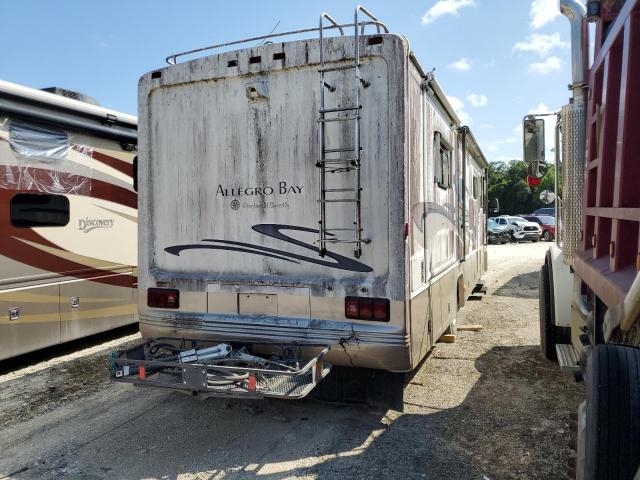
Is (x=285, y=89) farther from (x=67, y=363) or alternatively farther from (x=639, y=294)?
(x=67, y=363)

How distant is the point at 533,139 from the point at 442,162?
3.00 ft

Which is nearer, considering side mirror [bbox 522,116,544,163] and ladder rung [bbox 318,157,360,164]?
ladder rung [bbox 318,157,360,164]

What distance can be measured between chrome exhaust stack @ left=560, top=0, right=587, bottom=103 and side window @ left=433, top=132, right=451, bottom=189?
4.02ft

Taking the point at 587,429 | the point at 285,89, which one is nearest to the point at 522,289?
the point at 285,89

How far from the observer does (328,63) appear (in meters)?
4.01

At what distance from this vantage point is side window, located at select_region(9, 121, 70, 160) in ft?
18.6

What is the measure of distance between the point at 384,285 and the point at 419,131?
4.38 ft

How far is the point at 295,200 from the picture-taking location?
4.17 metres

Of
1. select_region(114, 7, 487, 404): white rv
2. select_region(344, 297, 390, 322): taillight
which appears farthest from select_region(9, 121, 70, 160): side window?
select_region(344, 297, 390, 322): taillight

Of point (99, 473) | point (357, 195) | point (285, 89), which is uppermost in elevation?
point (285, 89)

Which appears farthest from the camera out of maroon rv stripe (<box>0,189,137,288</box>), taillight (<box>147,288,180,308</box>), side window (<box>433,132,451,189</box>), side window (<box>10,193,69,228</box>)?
side window (<box>10,193,69,228</box>)

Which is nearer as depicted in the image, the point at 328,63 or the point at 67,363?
the point at 328,63

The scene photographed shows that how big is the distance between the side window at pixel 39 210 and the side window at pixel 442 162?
4.28 meters

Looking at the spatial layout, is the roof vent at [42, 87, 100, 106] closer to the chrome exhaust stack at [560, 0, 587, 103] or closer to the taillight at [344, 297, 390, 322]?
the taillight at [344, 297, 390, 322]
